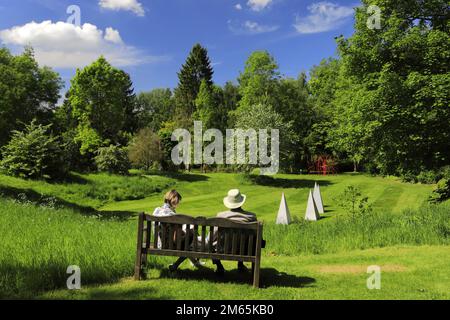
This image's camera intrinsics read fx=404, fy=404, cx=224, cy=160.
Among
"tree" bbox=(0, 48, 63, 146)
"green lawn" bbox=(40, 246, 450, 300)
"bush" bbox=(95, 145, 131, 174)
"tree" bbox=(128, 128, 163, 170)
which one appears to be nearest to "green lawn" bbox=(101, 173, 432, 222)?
"bush" bbox=(95, 145, 131, 174)

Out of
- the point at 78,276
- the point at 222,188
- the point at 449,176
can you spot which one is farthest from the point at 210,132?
the point at 78,276

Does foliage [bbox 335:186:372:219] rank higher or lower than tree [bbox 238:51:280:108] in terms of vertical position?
lower

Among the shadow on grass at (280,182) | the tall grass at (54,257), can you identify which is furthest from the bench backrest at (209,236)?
the shadow on grass at (280,182)

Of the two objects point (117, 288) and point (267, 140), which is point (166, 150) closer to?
point (267, 140)

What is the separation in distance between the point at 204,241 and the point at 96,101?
140 feet

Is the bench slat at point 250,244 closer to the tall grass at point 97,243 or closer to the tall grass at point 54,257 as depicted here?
the tall grass at point 97,243

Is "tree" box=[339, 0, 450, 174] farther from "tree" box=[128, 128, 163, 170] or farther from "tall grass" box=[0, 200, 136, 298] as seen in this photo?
"tree" box=[128, 128, 163, 170]

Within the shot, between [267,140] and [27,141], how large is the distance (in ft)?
72.6

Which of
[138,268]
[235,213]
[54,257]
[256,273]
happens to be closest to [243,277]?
[256,273]

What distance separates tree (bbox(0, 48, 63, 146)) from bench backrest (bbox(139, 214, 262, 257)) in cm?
3419

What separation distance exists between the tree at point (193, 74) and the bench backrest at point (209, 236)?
6464 cm

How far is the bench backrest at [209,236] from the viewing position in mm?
6098

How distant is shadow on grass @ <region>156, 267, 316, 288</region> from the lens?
641 cm

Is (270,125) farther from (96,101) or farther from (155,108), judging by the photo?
(155,108)
